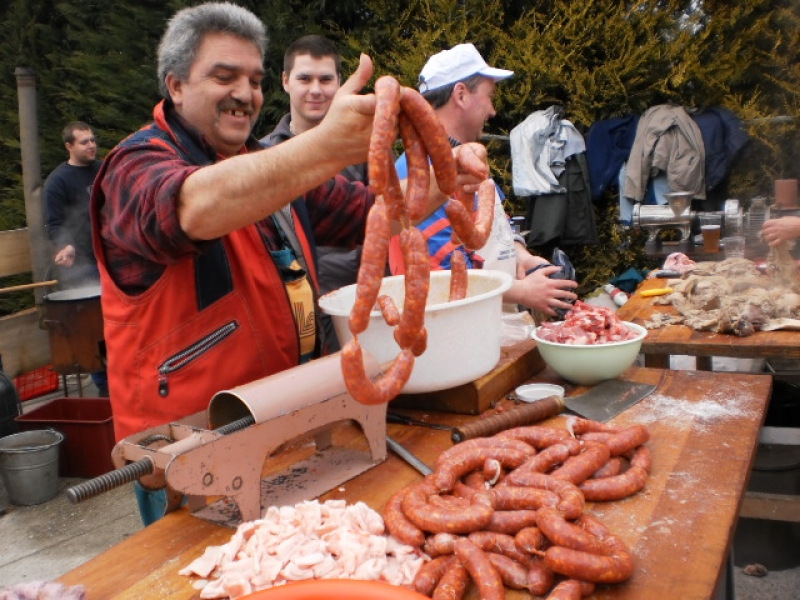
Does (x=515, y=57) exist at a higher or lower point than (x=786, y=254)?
higher

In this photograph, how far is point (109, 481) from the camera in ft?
5.25

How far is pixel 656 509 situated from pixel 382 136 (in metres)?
1.10

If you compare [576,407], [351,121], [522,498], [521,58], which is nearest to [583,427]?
[576,407]

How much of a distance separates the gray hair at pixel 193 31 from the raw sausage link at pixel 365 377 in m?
1.40

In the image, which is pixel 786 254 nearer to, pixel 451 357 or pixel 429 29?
pixel 451 357

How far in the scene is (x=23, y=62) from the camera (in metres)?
10.2

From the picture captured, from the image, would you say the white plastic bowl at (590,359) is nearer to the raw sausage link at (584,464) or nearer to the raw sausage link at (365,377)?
the raw sausage link at (584,464)

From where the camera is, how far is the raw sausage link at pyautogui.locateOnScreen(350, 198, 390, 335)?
4.90ft

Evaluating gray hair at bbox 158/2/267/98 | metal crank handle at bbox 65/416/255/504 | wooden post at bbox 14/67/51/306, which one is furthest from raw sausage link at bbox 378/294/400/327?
wooden post at bbox 14/67/51/306

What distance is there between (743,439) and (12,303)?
9660 millimetres

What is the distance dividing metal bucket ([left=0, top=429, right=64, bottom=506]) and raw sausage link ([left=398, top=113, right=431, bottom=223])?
449cm

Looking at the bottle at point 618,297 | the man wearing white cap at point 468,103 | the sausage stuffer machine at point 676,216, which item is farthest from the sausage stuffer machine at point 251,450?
the sausage stuffer machine at point 676,216

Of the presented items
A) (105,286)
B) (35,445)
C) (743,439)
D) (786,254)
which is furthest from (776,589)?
(35,445)

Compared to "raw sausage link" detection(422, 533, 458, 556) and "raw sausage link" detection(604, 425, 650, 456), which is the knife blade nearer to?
"raw sausage link" detection(422, 533, 458, 556)
